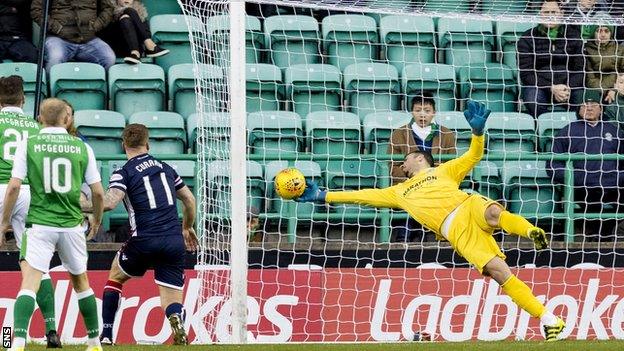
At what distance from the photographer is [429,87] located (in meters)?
14.8

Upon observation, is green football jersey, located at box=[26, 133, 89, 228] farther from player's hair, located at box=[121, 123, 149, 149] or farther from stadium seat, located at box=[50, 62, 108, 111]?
Answer: stadium seat, located at box=[50, 62, 108, 111]

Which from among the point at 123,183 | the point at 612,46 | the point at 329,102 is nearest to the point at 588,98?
the point at 612,46

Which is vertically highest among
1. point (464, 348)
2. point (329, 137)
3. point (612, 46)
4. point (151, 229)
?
point (612, 46)

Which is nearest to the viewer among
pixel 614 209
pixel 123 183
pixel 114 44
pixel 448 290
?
pixel 123 183

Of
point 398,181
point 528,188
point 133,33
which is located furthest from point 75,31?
point 528,188

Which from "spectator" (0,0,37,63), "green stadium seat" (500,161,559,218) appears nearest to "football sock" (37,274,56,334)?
"spectator" (0,0,37,63)

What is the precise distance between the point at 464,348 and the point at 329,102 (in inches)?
197

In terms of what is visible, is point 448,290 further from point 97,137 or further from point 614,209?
point 97,137

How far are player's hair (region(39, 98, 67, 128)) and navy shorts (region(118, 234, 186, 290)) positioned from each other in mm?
2104

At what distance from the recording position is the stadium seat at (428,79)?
1472 cm

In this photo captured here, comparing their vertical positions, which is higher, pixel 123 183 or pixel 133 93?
pixel 133 93

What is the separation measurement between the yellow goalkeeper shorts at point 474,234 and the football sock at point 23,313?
12.9 ft

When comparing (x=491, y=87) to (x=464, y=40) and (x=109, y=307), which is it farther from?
(x=109, y=307)

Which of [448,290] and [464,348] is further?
[448,290]
